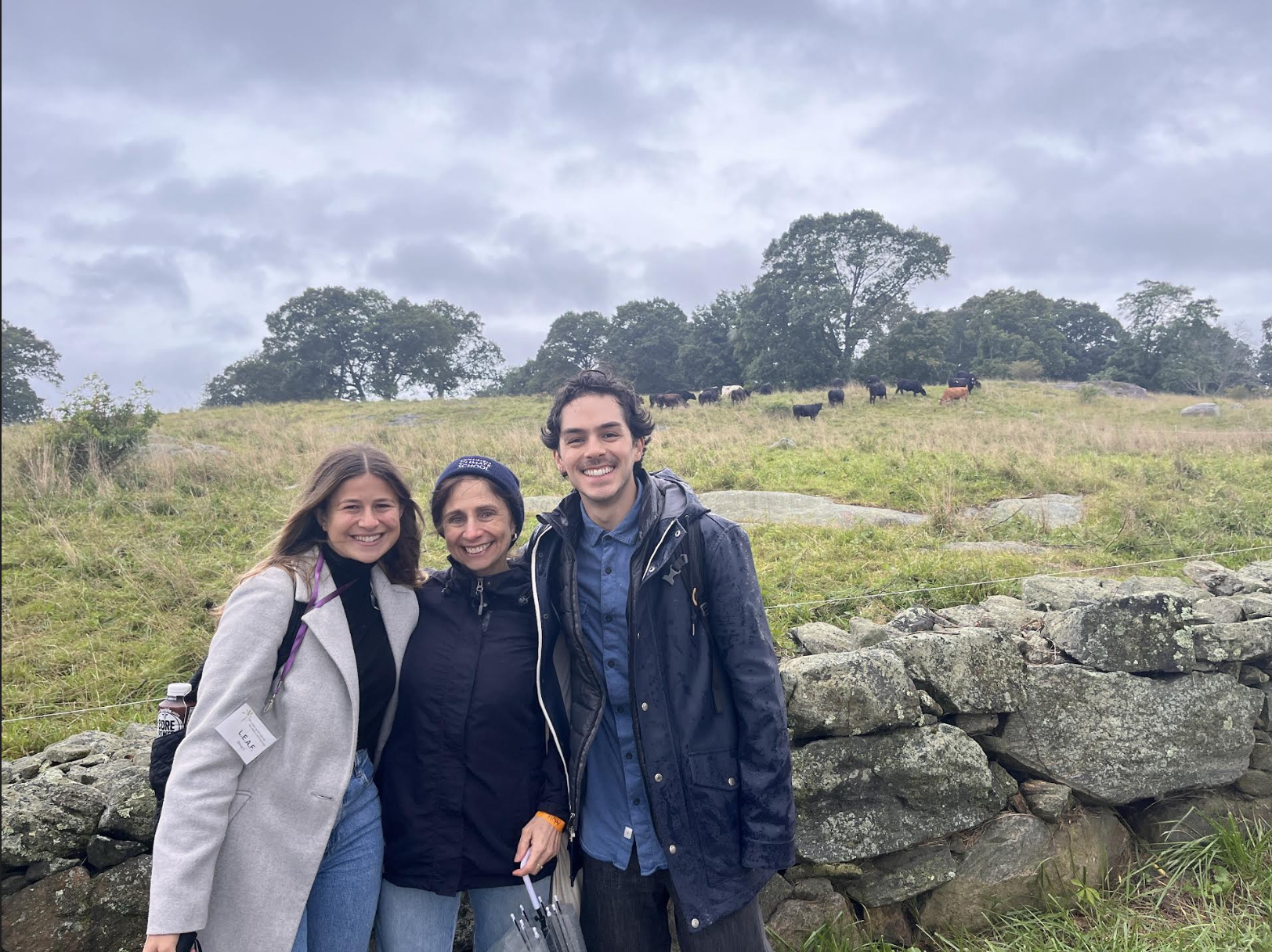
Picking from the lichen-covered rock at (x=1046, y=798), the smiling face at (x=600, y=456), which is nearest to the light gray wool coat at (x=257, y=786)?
the smiling face at (x=600, y=456)

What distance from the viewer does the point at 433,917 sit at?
2.16m

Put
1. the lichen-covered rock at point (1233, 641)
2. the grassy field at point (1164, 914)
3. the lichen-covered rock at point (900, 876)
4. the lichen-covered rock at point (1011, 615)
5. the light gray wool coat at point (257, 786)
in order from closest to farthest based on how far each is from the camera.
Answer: the light gray wool coat at point (257, 786) → the grassy field at point (1164, 914) → the lichen-covered rock at point (900, 876) → the lichen-covered rock at point (1233, 641) → the lichen-covered rock at point (1011, 615)

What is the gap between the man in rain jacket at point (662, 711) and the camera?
2.14 metres

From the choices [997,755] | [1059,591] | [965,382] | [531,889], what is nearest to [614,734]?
[531,889]

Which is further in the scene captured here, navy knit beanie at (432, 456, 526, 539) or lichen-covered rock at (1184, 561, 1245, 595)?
lichen-covered rock at (1184, 561, 1245, 595)

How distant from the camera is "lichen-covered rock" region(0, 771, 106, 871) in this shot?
2.42 metres

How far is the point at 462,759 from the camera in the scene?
215 centimetres

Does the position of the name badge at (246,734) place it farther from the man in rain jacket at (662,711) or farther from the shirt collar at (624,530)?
the shirt collar at (624,530)

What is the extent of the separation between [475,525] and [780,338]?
121ft

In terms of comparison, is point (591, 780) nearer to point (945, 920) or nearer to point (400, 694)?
point (400, 694)

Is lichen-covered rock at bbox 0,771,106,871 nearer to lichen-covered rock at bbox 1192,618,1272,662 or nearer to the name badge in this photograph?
the name badge

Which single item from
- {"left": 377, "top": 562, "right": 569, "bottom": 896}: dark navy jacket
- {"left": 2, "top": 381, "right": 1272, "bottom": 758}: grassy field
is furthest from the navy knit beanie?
{"left": 2, "top": 381, "right": 1272, "bottom": 758}: grassy field

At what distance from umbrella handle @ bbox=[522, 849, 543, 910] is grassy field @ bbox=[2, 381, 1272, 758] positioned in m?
2.33

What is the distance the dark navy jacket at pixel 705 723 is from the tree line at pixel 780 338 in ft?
116
